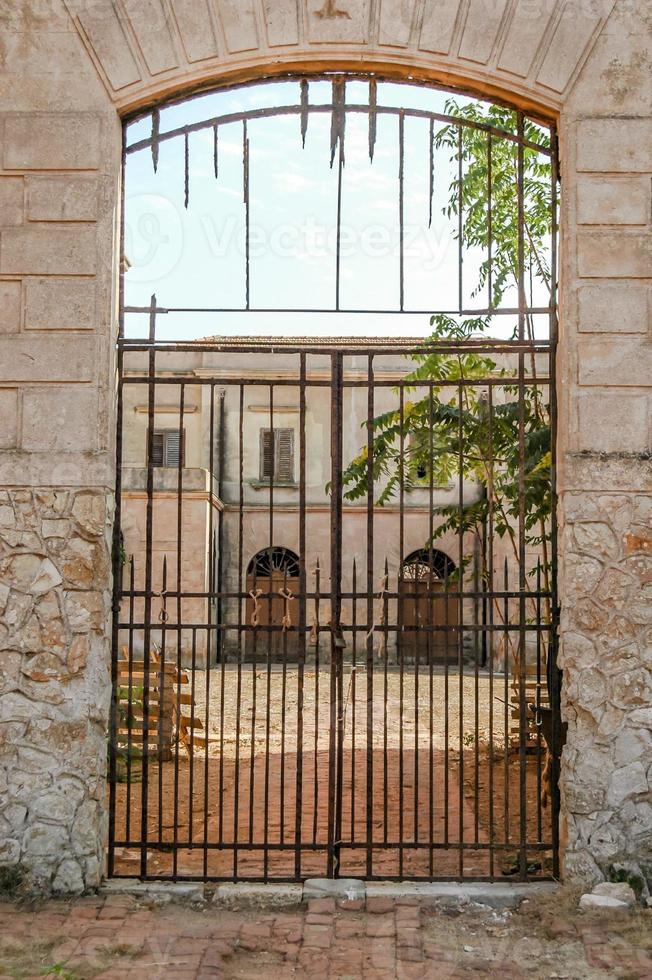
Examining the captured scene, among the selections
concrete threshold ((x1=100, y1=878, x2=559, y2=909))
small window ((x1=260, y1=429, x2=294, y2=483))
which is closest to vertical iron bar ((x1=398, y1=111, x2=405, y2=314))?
concrete threshold ((x1=100, y1=878, x2=559, y2=909))

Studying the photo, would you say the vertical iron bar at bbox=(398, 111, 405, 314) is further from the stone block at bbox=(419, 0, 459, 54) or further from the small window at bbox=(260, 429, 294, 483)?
the small window at bbox=(260, 429, 294, 483)

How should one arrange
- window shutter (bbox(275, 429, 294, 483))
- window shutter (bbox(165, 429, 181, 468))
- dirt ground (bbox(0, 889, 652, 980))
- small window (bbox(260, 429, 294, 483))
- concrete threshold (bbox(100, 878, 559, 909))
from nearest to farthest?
dirt ground (bbox(0, 889, 652, 980)) → concrete threshold (bbox(100, 878, 559, 909)) → small window (bbox(260, 429, 294, 483)) → window shutter (bbox(275, 429, 294, 483)) → window shutter (bbox(165, 429, 181, 468))

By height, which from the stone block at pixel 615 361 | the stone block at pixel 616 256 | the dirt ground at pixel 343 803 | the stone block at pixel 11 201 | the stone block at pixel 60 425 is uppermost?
the stone block at pixel 11 201

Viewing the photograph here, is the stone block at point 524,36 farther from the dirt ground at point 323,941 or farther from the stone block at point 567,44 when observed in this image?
the dirt ground at point 323,941

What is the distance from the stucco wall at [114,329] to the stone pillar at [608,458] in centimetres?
1

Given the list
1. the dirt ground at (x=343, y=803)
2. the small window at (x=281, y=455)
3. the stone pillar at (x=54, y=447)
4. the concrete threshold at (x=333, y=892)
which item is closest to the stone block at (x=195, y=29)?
the stone pillar at (x=54, y=447)

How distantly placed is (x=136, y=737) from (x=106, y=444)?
4.62 meters

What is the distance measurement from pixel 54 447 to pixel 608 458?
9.74 ft

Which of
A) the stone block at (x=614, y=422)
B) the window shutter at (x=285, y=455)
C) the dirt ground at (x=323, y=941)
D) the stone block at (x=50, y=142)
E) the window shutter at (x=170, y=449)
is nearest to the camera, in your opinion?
the dirt ground at (x=323, y=941)

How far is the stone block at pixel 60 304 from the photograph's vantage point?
16.5 ft

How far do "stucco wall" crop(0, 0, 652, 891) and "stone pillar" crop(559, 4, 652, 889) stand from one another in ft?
0.04

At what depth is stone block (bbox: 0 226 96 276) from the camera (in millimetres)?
5035

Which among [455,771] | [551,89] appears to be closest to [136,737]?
[455,771]

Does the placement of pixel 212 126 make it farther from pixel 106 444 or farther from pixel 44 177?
pixel 106 444
